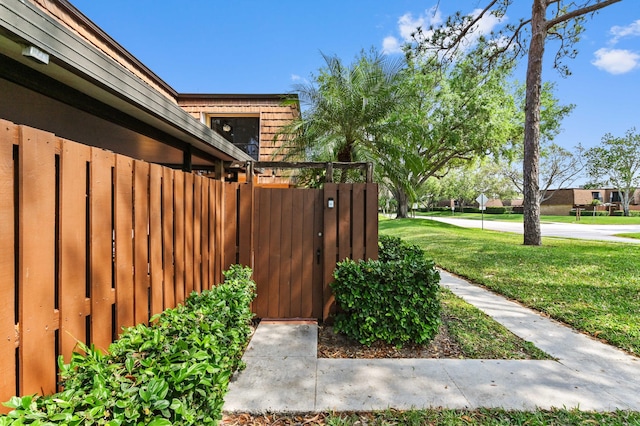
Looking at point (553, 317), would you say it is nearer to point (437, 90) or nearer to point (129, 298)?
point (129, 298)

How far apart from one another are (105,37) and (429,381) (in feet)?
23.5

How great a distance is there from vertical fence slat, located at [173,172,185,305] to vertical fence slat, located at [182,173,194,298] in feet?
0.15

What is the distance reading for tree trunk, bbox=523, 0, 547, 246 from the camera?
8.71 m

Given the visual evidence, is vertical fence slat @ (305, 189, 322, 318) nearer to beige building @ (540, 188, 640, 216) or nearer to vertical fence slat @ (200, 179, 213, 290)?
vertical fence slat @ (200, 179, 213, 290)

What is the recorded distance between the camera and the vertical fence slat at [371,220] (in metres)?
3.86

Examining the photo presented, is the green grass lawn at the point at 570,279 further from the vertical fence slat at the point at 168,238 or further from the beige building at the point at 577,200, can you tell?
the beige building at the point at 577,200

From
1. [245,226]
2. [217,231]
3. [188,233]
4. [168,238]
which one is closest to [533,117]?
[245,226]

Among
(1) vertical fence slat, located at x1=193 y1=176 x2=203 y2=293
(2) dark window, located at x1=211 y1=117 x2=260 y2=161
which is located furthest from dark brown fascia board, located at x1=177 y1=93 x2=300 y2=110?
(1) vertical fence slat, located at x1=193 y1=176 x2=203 y2=293

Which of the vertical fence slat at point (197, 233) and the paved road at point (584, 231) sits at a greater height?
the vertical fence slat at point (197, 233)

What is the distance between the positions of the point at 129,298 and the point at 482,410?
261 centimetres

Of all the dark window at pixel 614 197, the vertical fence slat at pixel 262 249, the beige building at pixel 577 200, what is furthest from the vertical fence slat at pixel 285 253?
the dark window at pixel 614 197

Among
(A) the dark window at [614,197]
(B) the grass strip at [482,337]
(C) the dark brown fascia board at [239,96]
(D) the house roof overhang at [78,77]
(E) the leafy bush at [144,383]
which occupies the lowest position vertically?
(B) the grass strip at [482,337]

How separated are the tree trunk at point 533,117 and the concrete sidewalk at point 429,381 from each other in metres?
7.12

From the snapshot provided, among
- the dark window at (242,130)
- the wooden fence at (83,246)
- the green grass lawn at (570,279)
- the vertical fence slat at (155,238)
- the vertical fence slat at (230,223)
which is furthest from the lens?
the dark window at (242,130)
